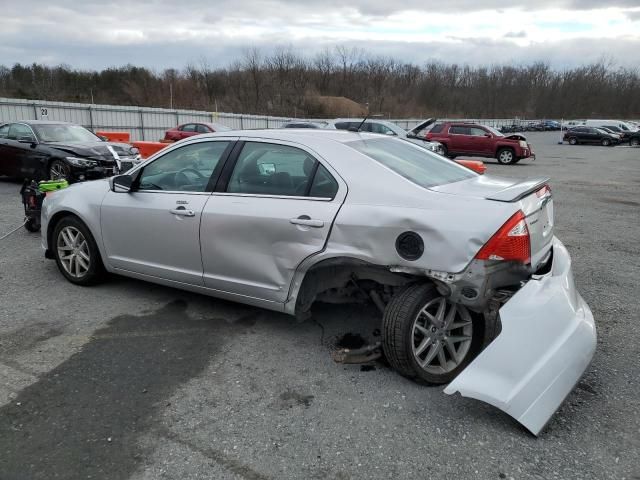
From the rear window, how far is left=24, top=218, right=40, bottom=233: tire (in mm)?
5516

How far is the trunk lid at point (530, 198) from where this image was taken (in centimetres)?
309

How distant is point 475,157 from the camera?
83.1 ft

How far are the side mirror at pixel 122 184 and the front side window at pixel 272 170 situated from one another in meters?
1.13

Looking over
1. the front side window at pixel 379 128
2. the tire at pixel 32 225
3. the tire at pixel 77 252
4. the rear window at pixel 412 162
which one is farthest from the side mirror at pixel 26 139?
the front side window at pixel 379 128

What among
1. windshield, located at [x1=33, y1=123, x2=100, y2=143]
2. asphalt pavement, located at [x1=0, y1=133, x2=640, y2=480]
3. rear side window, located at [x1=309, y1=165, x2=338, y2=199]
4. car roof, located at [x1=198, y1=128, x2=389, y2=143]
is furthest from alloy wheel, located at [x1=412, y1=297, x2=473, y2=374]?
windshield, located at [x1=33, y1=123, x2=100, y2=143]

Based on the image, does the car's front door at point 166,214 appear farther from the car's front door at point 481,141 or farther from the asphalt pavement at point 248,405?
the car's front door at point 481,141

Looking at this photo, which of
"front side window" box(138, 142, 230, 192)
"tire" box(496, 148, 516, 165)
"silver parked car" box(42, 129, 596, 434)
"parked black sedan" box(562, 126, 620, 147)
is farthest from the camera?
"parked black sedan" box(562, 126, 620, 147)

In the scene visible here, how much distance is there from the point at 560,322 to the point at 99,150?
10.4 m

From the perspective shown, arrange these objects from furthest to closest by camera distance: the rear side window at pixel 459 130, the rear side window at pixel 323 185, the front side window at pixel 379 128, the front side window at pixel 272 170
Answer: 1. the rear side window at pixel 459 130
2. the front side window at pixel 379 128
3. the front side window at pixel 272 170
4. the rear side window at pixel 323 185

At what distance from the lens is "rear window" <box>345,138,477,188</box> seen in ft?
11.6

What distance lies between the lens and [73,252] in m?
5.03

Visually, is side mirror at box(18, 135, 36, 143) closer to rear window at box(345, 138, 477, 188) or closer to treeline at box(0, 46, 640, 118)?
rear window at box(345, 138, 477, 188)

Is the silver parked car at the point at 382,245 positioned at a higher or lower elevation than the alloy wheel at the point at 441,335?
higher

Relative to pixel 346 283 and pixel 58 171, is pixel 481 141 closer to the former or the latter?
pixel 58 171
